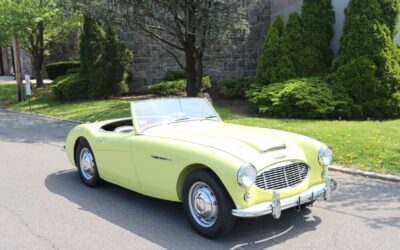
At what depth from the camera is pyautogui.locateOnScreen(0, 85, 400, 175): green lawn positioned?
301 inches

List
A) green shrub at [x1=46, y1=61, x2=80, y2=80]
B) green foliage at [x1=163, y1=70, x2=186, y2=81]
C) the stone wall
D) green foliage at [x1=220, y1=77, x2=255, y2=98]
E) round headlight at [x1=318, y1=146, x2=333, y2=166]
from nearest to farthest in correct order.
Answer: round headlight at [x1=318, y1=146, x2=333, y2=166]
green foliage at [x1=220, y1=77, x2=255, y2=98]
the stone wall
green foliage at [x1=163, y1=70, x2=186, y2=81]
green shrub at [x1=46, y1=61, x2=80, y2=80]

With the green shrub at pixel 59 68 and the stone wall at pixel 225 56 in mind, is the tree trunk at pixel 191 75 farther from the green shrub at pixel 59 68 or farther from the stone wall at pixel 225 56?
the green shrub at pixel 59 68

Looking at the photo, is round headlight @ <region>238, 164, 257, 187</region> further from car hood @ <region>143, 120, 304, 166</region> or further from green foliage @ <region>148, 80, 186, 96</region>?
green foliage @ <region>148, 80, 186, 96</region>

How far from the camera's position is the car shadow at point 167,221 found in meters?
4.60

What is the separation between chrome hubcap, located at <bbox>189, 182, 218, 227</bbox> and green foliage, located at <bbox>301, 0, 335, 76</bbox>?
970cm

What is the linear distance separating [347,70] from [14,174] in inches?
331

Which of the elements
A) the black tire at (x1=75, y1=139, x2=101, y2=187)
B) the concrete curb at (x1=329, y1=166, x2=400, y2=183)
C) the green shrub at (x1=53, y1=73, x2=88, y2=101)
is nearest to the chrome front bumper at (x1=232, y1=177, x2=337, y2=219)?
the concrete curb at (x1=329, y1=166, x2=400, y2=183)

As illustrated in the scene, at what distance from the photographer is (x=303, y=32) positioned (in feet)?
45.0

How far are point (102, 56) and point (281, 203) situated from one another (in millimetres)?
14662

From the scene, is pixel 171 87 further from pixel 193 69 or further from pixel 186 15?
pixel 186 15

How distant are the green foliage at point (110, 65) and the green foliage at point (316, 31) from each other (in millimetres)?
7578

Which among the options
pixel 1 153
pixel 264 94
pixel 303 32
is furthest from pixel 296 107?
pixel 1 153

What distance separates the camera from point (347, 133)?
31.2 feet

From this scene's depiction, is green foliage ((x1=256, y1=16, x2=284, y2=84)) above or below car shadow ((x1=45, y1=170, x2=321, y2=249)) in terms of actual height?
above
